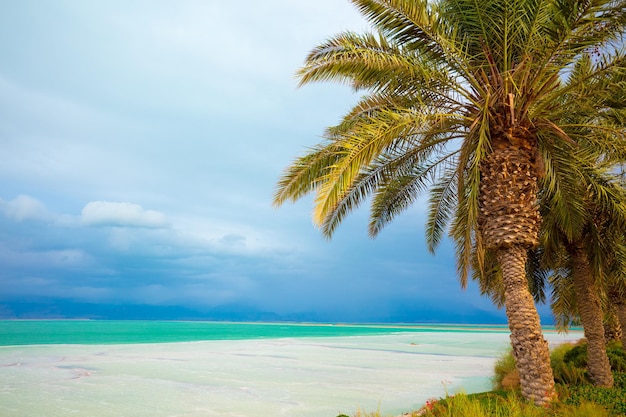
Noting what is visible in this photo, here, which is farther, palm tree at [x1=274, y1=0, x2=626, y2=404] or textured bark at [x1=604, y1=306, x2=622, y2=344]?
textured bark at [x1=604, y1=306, x2=622, y2=344]

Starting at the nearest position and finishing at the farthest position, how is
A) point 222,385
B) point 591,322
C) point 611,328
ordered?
1. point 591,322
2. point 222,385
3. point 611,328

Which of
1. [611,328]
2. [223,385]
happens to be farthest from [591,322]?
[611,328]

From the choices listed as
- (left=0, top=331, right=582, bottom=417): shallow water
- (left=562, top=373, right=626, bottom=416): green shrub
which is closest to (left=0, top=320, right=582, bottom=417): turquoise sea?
(left=0, top=331, right=582, bottom=417): shallow water

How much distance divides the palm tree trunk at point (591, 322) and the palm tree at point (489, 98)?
3514 millimetres

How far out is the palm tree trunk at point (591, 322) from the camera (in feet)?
36.1

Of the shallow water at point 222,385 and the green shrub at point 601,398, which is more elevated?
the green shrub at point 601,398

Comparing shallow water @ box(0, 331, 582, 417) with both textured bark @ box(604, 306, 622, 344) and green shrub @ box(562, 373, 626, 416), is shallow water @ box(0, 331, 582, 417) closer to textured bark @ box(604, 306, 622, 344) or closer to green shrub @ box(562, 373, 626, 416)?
green shrub @ box(562, 373, 626, 416)

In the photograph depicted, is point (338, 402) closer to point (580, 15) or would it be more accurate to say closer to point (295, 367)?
point (295, 367)

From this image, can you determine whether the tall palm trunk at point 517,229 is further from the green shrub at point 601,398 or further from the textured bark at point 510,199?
the green shrub at point 601,398

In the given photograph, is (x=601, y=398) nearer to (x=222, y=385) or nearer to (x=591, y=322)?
(x=591, y=322)

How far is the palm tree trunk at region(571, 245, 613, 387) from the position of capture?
36.1ft

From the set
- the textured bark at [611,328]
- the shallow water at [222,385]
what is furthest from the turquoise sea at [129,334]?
the textured bark at [611,328]

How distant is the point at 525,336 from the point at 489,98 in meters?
4.48

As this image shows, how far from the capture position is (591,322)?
1134cm
